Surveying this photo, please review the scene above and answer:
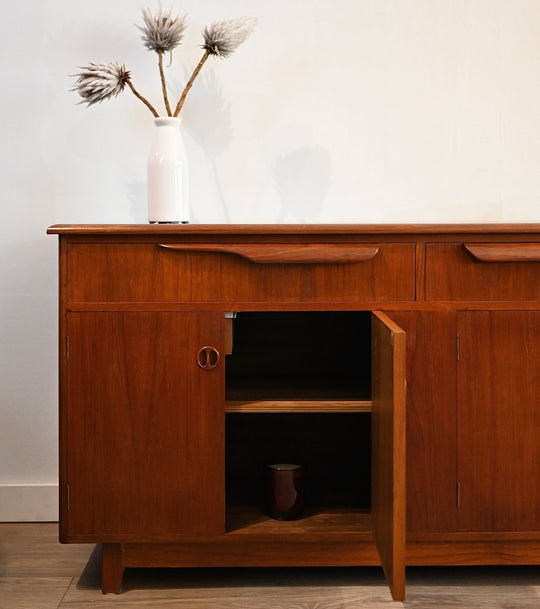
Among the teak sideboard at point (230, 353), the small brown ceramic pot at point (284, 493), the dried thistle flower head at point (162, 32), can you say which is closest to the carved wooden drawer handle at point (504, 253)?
the teak sideboard at point (230, 353)

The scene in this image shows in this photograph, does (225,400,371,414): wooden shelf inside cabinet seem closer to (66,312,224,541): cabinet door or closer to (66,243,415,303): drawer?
(66,312,224,541): cabinet door

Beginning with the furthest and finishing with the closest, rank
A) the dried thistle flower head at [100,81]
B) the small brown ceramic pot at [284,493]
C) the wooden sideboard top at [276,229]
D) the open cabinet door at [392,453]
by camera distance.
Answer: the dried thistle flower head at [100,81], the small brown ceramic pot at [284,493], the wooden sideboard top at [276,229], the open cabinet door at [392,453]

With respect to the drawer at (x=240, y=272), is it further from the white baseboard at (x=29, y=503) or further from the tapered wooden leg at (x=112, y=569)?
the white baseboard at (x=29, y=503)

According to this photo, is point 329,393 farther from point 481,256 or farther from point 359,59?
point 359,59

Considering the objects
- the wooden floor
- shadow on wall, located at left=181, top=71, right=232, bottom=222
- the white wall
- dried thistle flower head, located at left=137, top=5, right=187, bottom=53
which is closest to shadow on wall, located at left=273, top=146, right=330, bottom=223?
the white wall

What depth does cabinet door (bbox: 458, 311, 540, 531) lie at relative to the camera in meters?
1.53

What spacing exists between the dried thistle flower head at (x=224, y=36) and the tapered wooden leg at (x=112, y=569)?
3.86 feet

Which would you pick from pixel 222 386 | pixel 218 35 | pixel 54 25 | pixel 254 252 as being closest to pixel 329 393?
pixel 222 386

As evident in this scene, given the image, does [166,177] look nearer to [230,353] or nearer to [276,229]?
[276,229]

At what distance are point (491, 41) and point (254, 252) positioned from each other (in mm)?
1026

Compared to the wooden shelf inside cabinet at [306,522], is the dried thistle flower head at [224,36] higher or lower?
higher

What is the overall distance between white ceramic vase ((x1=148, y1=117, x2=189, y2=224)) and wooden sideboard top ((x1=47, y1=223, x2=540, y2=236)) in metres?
0.22

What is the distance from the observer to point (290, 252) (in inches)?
59.4

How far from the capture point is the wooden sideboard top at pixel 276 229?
4.88 ft
